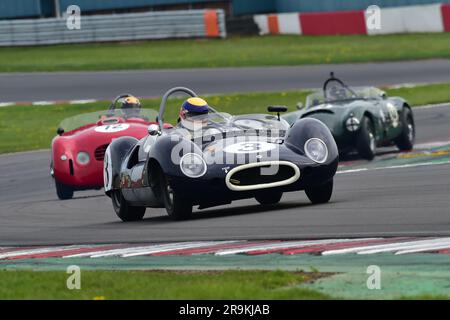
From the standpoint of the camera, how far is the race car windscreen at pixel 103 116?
17516 mm

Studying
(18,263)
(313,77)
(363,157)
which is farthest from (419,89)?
(18,263)

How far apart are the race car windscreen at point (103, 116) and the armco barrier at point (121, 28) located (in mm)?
20043

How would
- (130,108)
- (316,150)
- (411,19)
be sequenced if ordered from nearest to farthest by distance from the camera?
(316,150), (130,108), (411,19)

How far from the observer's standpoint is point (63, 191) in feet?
56.5

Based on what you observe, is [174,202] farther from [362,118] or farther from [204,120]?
[362,118]

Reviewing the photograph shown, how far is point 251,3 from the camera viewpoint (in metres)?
43.5

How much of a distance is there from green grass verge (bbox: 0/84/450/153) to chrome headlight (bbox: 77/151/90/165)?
742 centimetres

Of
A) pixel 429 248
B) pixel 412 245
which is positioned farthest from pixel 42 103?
pixel 429 248

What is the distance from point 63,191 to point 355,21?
22.2 meters

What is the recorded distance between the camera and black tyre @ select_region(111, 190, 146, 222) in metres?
13.2

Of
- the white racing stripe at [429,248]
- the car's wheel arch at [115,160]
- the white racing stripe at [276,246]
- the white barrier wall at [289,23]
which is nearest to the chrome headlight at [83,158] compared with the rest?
the car's wheel arch at [115,160]

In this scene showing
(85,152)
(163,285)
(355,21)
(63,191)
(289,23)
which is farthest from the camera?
(289,23)
